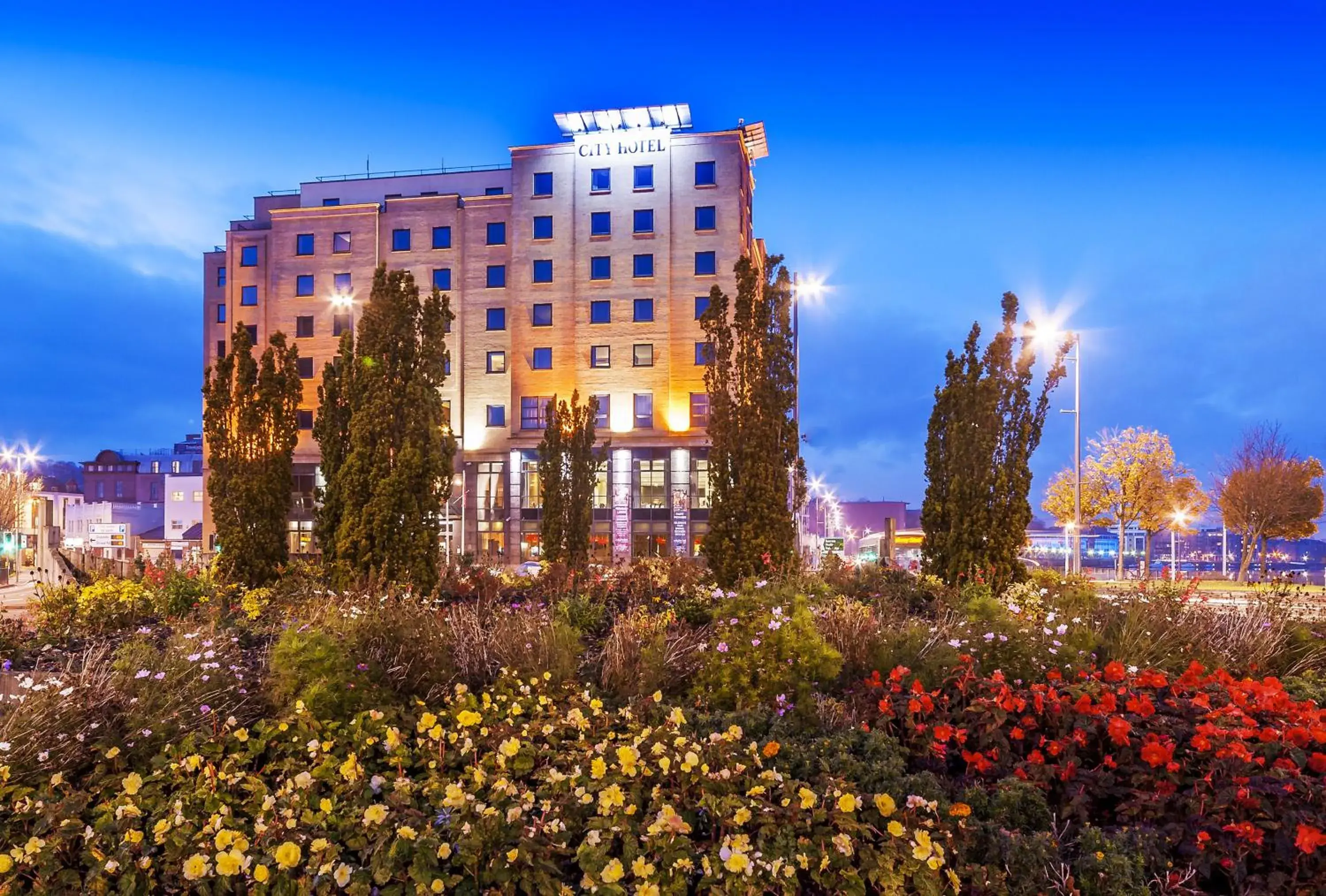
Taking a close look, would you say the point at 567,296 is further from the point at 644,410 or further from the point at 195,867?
the point at 195,867

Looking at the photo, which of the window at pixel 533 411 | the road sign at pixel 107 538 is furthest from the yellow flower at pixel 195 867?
the window at pixel 533 411

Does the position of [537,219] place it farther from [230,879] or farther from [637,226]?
[230,879]

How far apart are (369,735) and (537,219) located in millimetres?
44239

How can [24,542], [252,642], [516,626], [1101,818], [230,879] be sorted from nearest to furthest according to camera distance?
[230,879]
[1101,818]
[516,626]
[252,642]
[24,542]

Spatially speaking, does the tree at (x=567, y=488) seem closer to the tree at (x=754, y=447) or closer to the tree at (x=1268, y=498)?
the tree at (x=754, y=447)

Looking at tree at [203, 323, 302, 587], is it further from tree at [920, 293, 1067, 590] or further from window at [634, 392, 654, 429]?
window at [634, 392, 654, 429]

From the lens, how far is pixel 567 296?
4625 centimetres

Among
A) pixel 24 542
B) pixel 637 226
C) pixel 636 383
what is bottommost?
pixel 24 542

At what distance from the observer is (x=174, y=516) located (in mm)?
63688

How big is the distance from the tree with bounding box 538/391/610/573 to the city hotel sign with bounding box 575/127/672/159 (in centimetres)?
2328

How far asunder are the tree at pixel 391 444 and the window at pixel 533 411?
31348 millimetres

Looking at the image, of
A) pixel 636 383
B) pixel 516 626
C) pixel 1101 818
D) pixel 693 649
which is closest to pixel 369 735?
pixel 516 626

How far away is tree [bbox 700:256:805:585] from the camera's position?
15.1m

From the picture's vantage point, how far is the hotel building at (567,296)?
44.3 m
